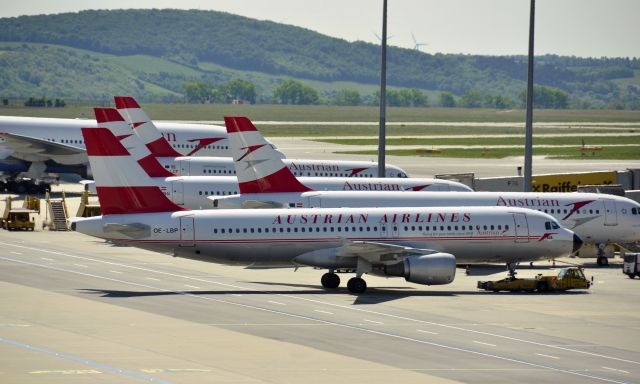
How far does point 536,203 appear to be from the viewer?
211 feet

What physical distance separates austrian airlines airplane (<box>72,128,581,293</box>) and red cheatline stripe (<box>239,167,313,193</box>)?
988cm

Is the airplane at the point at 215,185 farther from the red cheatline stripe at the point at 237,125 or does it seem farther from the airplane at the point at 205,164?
the airplane at the point at 205,164

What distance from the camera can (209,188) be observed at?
7294 centimetres

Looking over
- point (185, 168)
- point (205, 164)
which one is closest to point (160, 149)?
point (185, 168)

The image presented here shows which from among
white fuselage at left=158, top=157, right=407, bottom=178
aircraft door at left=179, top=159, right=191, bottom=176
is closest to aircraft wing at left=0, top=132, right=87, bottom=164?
white fuselage at left=158, top=157, right=407, bottom=178

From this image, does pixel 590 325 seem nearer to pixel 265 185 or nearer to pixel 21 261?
pixel 265 185

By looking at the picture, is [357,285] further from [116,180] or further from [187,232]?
[116,180]

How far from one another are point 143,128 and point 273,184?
77.1ft

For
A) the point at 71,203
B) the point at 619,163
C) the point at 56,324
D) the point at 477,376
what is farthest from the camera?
the point at 619,163

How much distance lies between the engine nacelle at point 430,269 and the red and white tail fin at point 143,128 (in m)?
35.2

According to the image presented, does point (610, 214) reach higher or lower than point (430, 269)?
higher

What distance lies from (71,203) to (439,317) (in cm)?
5202

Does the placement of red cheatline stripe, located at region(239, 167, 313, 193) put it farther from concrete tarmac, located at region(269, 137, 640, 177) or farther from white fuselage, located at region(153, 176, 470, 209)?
concrete tarmac, located at region(269, 137, 640, 177)

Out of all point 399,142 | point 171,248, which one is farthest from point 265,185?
point 399,142
